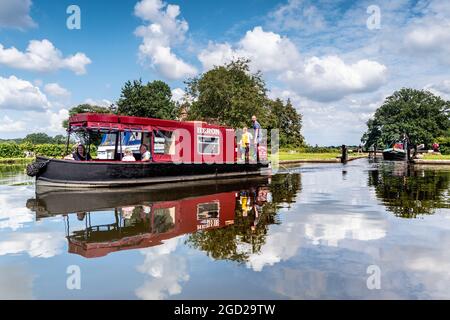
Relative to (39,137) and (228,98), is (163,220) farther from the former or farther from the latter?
(39,137)

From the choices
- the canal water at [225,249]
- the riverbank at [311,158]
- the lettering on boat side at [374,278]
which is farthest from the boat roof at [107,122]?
the riverbank at [311,158]

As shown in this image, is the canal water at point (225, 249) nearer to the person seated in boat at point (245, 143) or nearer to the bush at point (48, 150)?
the person seated in boat at point (245, 143)

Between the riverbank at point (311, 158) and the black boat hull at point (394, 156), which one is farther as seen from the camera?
the black boat hull at point (394, 156)

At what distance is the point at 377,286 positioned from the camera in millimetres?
4492

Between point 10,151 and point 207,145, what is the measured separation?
36.0 meters

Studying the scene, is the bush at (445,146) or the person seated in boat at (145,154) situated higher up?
the bush at (445,146)

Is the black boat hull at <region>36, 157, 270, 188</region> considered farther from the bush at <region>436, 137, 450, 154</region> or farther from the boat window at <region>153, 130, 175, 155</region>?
the bush at <region>436, 137, 450, 154</region>

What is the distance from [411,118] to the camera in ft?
253

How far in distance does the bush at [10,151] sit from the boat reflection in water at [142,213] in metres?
35.4

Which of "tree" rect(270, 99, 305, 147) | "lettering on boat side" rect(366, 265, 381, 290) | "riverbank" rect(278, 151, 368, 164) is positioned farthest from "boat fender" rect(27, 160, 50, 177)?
"tree" rect(270, 99, 305, 147)

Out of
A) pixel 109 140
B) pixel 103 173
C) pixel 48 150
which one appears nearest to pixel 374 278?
pixel 103 173

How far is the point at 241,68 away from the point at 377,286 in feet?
135
